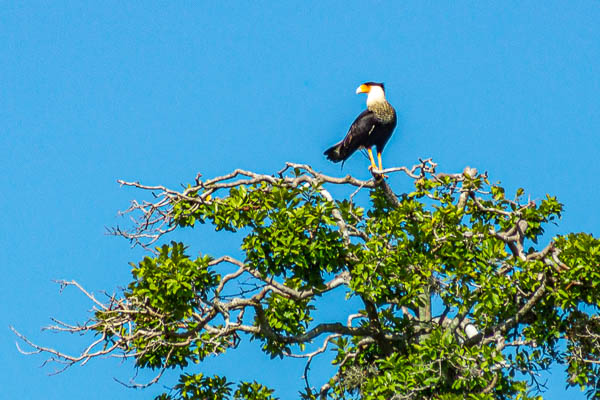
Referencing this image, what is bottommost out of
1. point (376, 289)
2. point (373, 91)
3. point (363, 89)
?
point (376, 289)

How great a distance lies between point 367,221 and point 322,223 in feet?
3.53

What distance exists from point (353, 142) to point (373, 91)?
1.31 meters

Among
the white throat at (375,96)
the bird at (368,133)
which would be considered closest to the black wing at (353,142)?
the bird at (368,133)

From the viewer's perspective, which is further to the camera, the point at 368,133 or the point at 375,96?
the point at 375,96

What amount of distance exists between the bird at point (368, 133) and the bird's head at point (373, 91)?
0.81 feet

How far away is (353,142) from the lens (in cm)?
1258

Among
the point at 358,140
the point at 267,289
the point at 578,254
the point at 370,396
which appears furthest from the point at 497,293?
the point at 358,140

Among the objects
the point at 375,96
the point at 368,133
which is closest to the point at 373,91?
the point at 375,96

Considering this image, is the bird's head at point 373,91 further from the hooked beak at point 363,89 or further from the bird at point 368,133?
the bird at point 368,133

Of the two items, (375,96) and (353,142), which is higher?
(375,96)

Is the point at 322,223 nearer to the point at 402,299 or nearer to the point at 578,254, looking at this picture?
the point at 402,299

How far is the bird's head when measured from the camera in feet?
43.4

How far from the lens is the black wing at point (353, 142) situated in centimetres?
1257

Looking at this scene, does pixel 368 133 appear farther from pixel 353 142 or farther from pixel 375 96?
pixel 375 96
